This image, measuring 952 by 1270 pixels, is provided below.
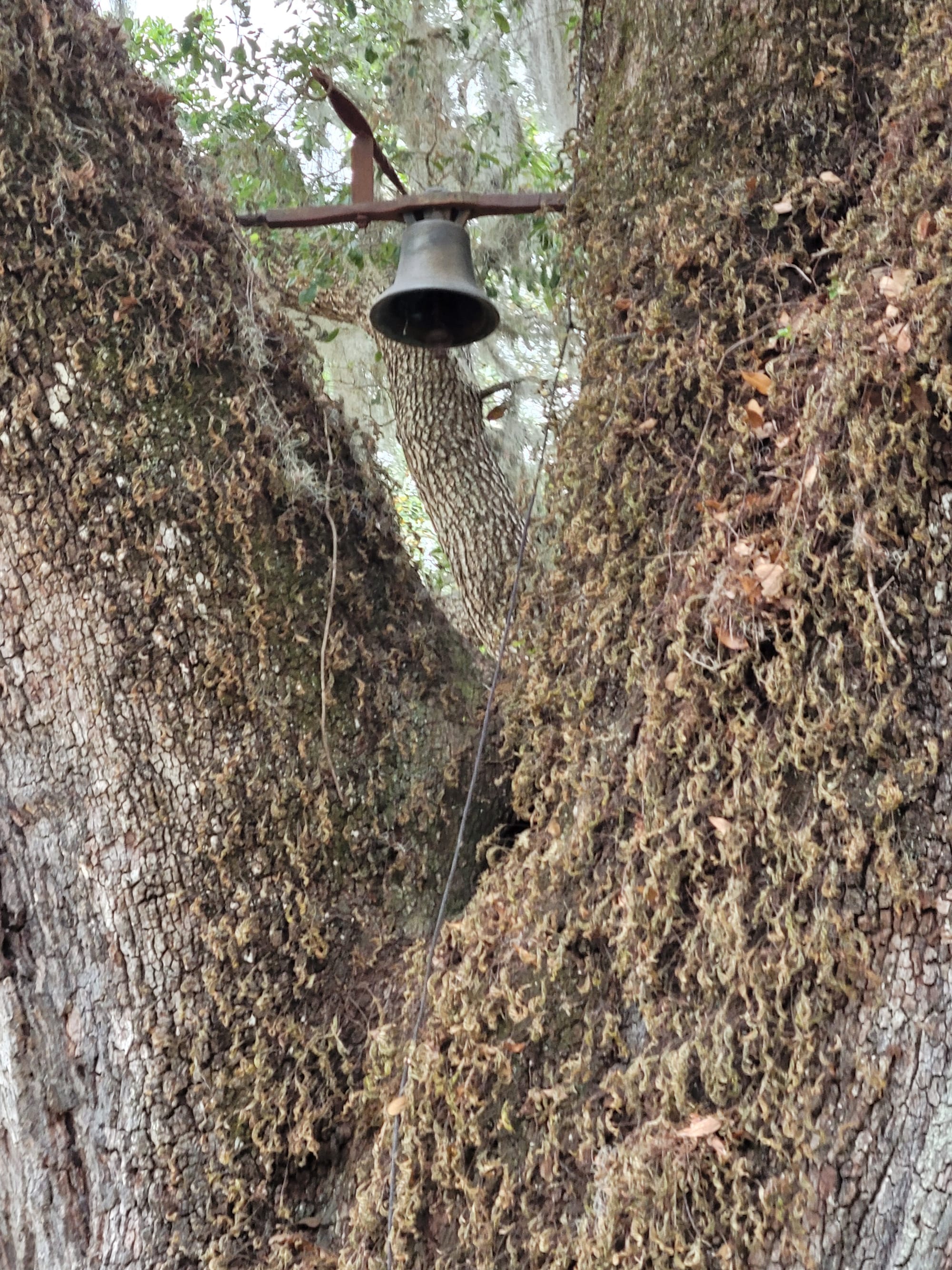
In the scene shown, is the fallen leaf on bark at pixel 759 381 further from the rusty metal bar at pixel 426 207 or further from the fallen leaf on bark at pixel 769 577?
the rusty metal bar at pixel 426 207

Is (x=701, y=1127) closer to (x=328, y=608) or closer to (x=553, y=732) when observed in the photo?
(x=553, y=732)

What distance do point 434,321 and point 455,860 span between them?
169cm

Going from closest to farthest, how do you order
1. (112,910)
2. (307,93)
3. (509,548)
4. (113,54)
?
(112,910)
(113,54)
(509,548)
(307,93)

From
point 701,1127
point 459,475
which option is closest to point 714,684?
point 701,1127

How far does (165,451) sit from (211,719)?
54cm

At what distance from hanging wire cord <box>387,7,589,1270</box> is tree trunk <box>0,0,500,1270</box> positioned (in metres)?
0.07

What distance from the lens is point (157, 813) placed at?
1.96 metres

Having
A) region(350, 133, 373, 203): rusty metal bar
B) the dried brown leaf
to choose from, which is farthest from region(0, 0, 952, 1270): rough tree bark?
region(350, 133, 373, 203): rusty metal bar

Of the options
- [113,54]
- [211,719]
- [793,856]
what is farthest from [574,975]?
[113,54]

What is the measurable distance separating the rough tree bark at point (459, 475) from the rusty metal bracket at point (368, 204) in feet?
2.76

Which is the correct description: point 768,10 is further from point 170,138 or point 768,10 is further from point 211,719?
point 211,719

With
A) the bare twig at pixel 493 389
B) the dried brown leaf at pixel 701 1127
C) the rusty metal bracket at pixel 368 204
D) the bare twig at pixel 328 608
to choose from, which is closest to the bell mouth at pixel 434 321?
the rusty metal bracket at pixel 368 204

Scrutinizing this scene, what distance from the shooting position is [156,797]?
77.3 inches

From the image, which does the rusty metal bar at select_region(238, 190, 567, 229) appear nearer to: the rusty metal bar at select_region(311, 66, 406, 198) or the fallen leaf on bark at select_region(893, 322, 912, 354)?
the rusty metal bar at select_region(311, 66, 406, 198)
